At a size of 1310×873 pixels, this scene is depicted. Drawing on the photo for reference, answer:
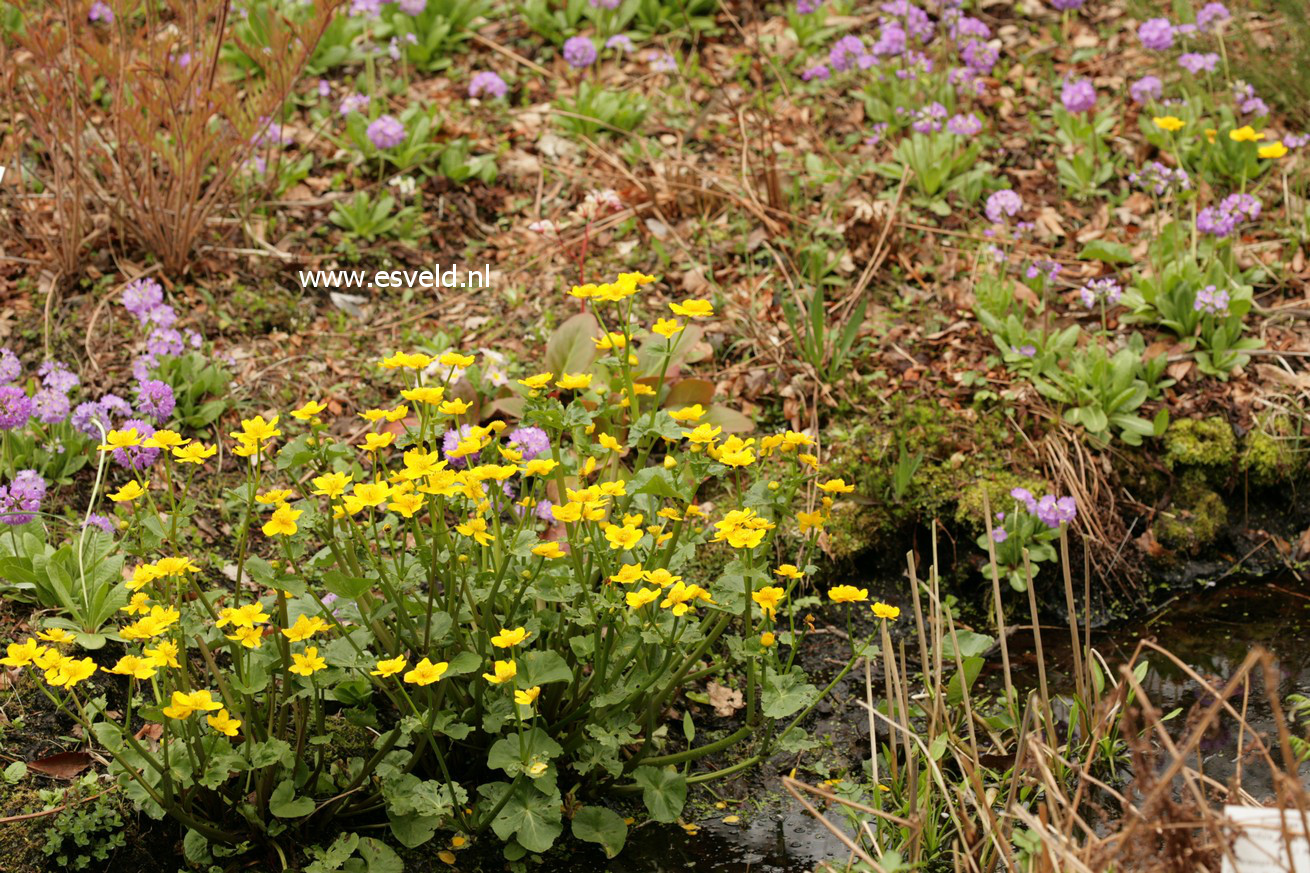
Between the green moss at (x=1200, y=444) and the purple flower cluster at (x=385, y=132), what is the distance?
8.87 ft

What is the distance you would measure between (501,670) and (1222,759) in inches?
→ 65.3

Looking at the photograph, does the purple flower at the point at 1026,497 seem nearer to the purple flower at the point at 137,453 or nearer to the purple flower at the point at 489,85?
the purple flower at the point at 137,453

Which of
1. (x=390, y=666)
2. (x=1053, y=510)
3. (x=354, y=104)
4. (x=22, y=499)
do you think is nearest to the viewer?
(x=390, y=666)

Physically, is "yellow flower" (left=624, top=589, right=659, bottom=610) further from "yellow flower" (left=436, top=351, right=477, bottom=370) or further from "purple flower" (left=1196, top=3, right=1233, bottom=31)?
"purple flower" (left=1196, top=3, right=1233, bottom=31)

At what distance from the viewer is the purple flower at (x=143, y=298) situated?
3311mm

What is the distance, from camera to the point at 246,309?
147 inches

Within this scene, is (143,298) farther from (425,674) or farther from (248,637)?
(425,674)

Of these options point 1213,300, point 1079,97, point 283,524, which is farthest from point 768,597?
point 1079,97

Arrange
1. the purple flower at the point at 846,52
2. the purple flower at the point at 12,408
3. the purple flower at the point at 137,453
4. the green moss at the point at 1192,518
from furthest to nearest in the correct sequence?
the purple flower at the point at 846,52
the green moss at the point at 1192,518
the purple flower at the point at 12,408
the purple flower at the point at 137,453

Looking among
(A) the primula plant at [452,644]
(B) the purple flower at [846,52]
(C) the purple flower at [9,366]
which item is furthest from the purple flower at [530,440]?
(B) the purple flower at [846,52]

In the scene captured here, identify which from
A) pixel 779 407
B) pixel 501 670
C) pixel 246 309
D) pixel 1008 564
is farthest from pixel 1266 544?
pixel 246 309

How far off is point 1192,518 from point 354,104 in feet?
10.1

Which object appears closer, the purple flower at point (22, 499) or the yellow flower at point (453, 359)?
the yellow flower at point (453, 359)

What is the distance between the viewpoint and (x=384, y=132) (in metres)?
4.11
